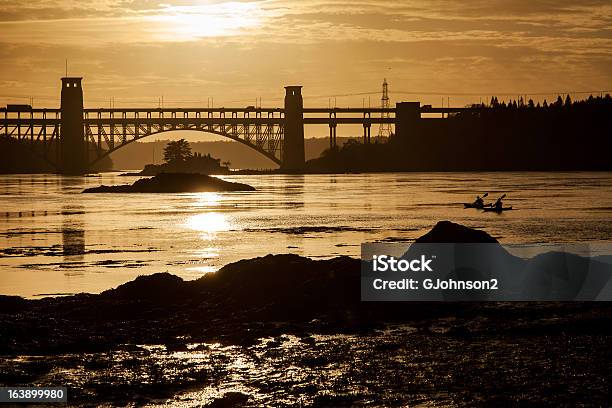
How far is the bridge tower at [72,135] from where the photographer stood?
179375 millimetres

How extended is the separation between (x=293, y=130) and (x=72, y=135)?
124ft

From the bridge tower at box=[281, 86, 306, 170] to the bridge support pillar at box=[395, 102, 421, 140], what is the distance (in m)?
17.4

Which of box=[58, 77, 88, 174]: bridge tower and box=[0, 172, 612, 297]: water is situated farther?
box=[58, 77, 88, 174]: bridge tower

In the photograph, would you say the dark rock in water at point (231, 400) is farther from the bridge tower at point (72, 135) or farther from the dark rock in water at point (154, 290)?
the bridge tower at point (72, 135)

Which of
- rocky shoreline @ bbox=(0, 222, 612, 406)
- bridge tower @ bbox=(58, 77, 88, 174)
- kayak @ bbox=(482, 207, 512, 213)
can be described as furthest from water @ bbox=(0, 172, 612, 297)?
bridge tower @ bbox=(58, 77, 88, 174)

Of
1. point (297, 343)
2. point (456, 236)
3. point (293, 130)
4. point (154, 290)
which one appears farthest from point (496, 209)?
point (293, 130)

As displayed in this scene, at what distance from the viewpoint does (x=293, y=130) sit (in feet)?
585

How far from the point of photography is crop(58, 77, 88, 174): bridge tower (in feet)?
589

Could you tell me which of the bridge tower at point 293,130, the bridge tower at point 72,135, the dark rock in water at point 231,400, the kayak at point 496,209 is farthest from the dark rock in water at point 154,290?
the bridge tower at point 72,135

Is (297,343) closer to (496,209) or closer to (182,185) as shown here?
(496,209)

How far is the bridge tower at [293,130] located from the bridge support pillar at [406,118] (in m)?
17.4

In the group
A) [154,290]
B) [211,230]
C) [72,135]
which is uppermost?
[72,135]

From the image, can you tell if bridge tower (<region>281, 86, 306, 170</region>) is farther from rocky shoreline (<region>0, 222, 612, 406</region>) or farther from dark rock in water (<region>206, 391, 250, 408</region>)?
dark rock in water (<region>206, 391, 250, 408</region>)

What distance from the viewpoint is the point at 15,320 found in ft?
63.5
